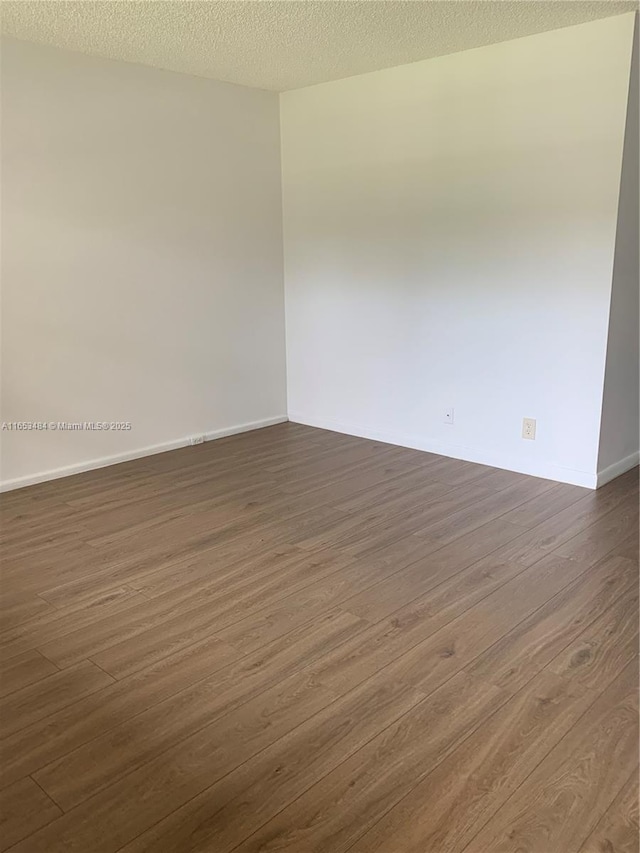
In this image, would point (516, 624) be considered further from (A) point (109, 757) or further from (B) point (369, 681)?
(A) point (109, 757)

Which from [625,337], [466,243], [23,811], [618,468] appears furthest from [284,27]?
[23,811]

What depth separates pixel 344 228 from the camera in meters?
4.32

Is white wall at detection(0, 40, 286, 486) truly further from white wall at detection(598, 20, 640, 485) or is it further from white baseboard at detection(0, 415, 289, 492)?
white wall at detection(598, 20, 640, 485)

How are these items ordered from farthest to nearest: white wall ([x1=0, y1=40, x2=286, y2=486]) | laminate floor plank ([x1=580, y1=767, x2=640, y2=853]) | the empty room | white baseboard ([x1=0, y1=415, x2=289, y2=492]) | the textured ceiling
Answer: white baseboard ([x1=0, y1=415, x2=289, y2=492]), white wall ([x1=0, y1=40, x2=286, y2=486]), the textured ceiling, the empty room, laminate floor plank ([x1=580, y1=767, x2=640, y2=853])

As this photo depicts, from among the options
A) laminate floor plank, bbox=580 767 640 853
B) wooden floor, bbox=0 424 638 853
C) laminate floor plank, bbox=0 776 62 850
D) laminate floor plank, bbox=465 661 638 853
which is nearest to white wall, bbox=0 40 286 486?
wooden floor, bbox=0 424 638 853

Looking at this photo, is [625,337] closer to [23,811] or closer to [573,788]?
[573,788]

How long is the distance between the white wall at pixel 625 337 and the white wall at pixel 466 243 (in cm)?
6

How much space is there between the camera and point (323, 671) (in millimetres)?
2031

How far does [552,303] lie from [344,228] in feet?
5.02

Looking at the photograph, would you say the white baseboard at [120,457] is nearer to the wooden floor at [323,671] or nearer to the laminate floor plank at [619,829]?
the wooden floor at [323,671]

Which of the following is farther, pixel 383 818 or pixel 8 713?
pixel 8 713

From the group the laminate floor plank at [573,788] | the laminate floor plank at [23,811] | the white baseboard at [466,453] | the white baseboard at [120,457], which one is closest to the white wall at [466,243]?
the white baseboard at [466,453]

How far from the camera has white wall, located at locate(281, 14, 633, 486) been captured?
322cm

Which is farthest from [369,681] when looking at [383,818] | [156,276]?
[156,276]
